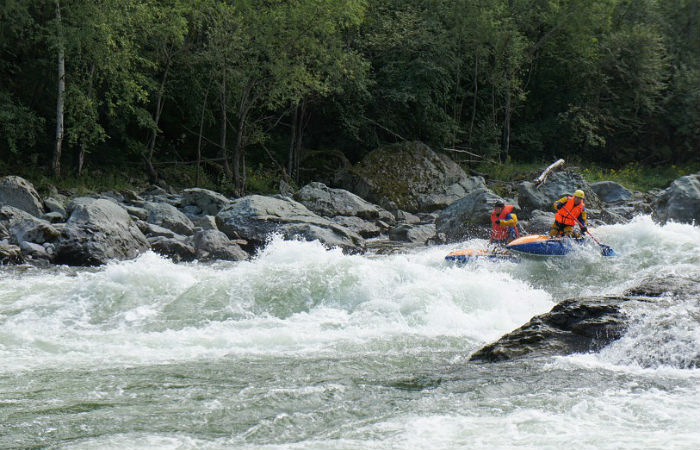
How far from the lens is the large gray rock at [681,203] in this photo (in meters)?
16.1

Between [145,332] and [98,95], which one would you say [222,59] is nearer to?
[98,95]

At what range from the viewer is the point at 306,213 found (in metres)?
16.7

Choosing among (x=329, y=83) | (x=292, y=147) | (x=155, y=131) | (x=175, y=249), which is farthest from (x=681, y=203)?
(x=155, y=131)

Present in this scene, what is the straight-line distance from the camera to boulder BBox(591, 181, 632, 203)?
2228cm

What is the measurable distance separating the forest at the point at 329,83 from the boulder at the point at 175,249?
6788 mm

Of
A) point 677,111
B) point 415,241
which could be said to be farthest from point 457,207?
→ point 677,111

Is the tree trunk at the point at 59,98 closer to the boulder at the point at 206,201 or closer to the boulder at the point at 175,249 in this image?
the boulder at the point at 206,201

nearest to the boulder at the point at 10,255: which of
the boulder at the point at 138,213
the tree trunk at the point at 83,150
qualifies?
the boulder at the point at 138,213

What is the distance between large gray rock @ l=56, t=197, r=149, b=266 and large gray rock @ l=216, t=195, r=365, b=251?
2137mm

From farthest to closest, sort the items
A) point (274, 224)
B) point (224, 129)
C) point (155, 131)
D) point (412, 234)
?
point (224, 129) → point (155, 131) → point (412, 234) → point (274, 224)

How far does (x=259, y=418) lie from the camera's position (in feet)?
19.0

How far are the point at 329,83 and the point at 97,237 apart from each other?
10221mm

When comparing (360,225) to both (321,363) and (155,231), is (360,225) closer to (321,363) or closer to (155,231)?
(155,231)

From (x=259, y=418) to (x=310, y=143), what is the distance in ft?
71.7
